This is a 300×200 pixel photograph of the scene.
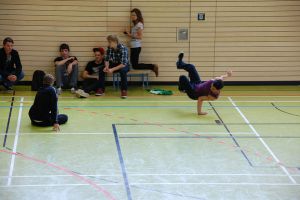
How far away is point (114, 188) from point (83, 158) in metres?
1.25

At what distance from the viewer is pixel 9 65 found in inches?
478

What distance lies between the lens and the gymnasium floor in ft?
22.7

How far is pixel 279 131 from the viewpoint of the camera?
9.63 meters

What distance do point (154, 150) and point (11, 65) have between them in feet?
16.7

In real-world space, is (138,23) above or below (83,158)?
above

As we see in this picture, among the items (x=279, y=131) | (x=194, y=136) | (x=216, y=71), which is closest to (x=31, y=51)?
(x=216, y=71)

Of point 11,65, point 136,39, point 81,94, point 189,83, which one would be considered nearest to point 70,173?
point 189,83

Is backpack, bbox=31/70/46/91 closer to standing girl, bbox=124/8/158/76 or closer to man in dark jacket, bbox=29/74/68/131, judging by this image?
standing girl, bbox=124/8/158/76

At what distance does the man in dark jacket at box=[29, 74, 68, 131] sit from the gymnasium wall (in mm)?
3608

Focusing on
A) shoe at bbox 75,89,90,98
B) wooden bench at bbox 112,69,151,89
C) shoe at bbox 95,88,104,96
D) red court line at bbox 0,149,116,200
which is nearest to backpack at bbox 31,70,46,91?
shoe at bbox 75,89,90,98

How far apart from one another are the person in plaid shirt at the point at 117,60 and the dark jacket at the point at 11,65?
1940 millimetres

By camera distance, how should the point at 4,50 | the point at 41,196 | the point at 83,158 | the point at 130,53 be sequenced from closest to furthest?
the point at 41,196 < the point at 83,158 < the point at 4,50 < the point at 130,53

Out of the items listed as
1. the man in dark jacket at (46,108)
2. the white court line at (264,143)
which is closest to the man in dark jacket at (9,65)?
the man in dark jacket at (46,108)

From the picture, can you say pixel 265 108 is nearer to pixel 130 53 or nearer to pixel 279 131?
pixel 279 131
